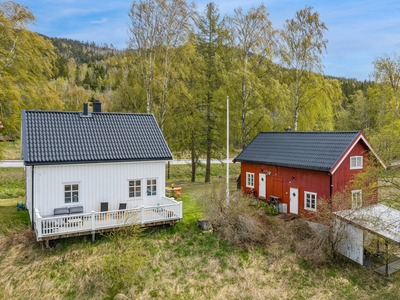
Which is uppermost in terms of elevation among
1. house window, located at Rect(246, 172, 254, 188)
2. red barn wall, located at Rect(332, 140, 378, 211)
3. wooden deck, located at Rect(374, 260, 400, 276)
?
red barn wall, located at Rect(332, 140, 378, 211)

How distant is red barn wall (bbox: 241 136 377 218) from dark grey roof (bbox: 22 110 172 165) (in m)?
6.99

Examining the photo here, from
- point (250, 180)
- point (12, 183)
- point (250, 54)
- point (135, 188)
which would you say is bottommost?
point (12, 183)

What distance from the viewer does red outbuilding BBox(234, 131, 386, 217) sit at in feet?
49.2

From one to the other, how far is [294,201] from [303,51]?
12978mm

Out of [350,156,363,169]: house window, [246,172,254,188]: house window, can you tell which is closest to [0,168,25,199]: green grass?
[246,172,254,188]: house window

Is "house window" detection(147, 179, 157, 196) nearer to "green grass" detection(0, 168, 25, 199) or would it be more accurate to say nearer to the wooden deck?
the wooden deck

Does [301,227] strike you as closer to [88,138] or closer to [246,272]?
[246,272]

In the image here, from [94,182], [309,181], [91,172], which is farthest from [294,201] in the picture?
[91,172]

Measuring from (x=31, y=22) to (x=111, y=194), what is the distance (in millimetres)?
12152

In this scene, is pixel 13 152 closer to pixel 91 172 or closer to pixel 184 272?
pixel 91 172

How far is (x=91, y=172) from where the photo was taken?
43.7ft

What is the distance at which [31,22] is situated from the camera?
1758 cm

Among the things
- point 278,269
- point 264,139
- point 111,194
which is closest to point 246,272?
point 278,269

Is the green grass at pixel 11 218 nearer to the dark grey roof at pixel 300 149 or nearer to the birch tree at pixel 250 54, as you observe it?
the dark grey roof at pixel 300 149
